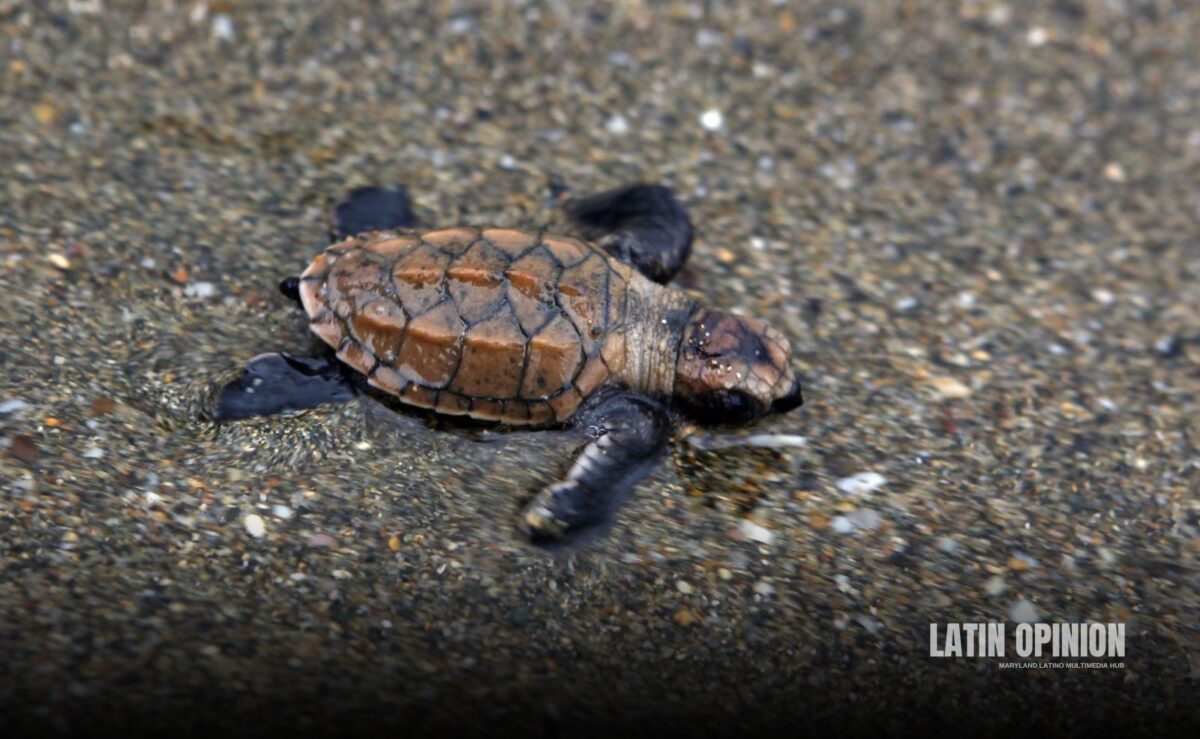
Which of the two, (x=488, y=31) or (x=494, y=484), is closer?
(x=494, y=484)

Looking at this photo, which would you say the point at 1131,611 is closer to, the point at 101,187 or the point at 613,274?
the point at 613,274

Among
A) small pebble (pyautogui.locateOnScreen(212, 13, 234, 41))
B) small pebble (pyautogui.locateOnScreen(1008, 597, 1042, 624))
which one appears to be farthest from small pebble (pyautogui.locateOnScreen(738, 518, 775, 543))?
small pebble (pyautogui.locateOnScreen(212, 13, 234, 41))

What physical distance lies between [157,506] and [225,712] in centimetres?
58

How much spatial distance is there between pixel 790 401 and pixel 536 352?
82cm

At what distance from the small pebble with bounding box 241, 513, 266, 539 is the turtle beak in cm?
152

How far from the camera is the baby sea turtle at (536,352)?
3.04m

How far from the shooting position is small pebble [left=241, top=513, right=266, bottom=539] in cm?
285

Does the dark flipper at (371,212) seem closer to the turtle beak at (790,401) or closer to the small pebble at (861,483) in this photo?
the turtle beak at (790,401)

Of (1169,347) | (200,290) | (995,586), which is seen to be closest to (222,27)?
(200,290)

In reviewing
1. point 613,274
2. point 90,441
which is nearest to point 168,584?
point 90,441

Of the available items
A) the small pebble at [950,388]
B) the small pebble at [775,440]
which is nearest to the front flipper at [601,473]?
the small pebble at [775,440]

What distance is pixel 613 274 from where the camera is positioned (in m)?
3.25

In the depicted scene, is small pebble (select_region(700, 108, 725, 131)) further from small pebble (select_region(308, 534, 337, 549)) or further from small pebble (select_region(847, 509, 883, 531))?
small pebble (select_region(308, 534, 337, 549))

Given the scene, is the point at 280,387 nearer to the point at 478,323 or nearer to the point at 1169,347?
the point at 478,323
